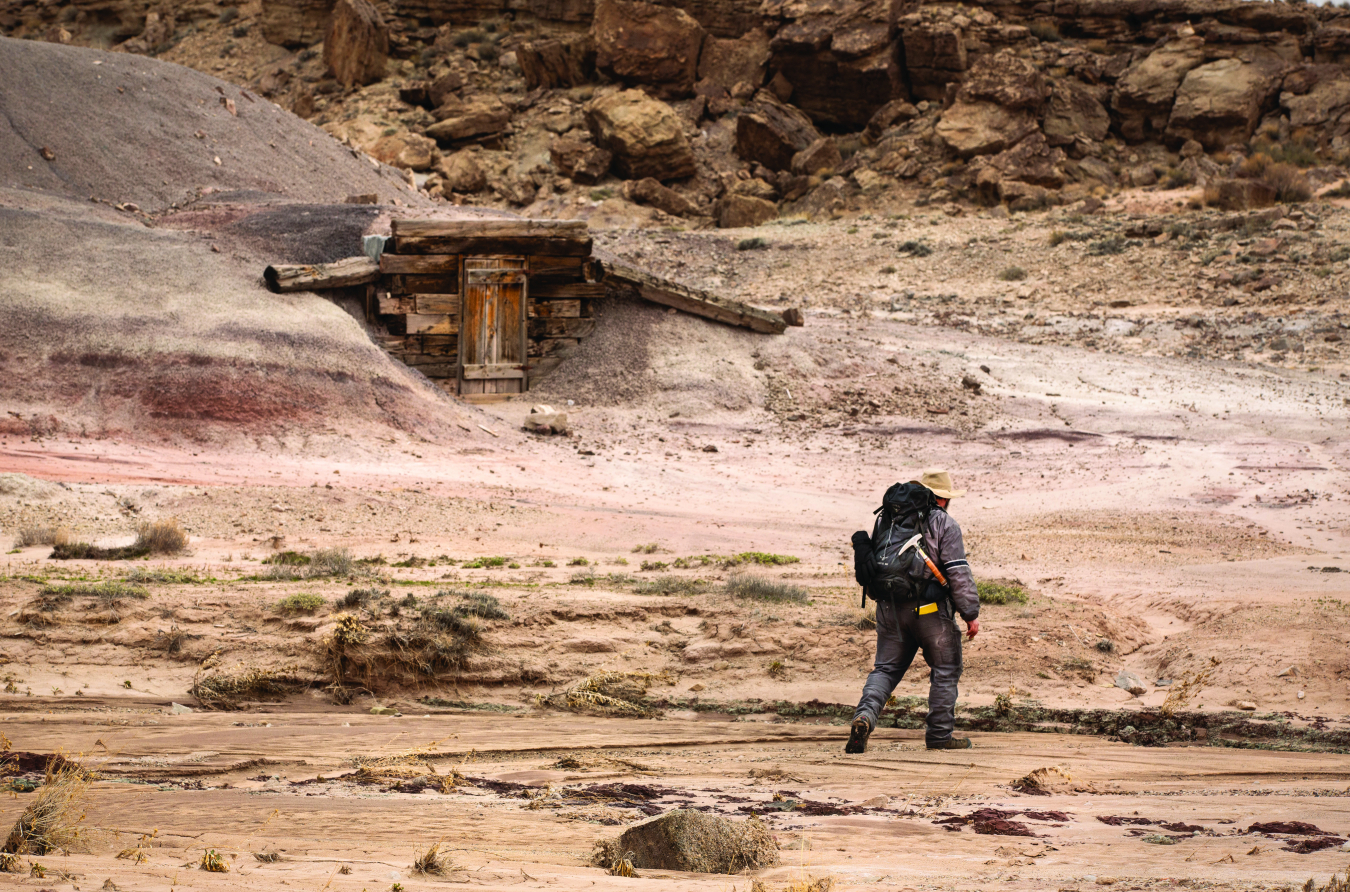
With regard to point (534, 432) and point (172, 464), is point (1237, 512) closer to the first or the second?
point (534, 432)

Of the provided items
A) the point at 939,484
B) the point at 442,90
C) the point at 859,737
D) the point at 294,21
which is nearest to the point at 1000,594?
the point at 939,484

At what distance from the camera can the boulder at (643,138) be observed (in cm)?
4356

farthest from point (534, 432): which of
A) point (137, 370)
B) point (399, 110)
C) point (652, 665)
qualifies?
point (399, 110)

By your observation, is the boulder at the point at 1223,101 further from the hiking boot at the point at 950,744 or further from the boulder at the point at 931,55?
the hiking boot at the point at 950,744

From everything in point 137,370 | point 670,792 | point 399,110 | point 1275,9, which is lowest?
point 670,792

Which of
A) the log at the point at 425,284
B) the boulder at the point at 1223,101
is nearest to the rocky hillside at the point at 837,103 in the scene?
the boulder at the point at 1223,101

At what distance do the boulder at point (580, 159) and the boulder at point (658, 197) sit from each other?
173cm

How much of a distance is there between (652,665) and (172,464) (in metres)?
8.93

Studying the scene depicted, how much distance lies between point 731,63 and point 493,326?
29.8 m

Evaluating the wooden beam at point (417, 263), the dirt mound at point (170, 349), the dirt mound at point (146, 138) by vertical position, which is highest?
the dirt mound at point (146, 138)

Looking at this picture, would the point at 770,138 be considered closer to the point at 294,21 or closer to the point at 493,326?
the point at 294,21

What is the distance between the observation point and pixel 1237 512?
15156 millimetres

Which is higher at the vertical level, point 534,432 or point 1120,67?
point 1120,67

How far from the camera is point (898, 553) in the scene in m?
7.58
